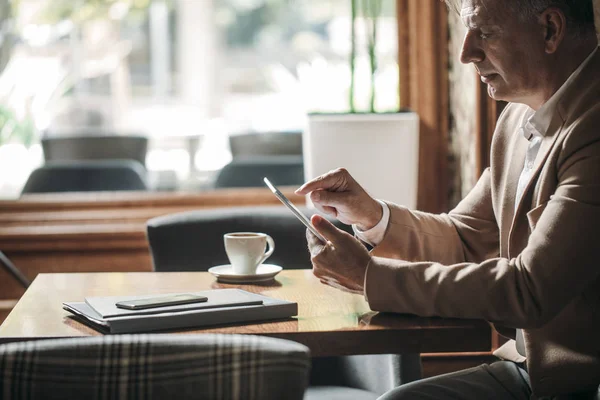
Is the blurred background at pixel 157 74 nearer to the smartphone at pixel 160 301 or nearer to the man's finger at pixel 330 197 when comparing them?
the man's finger at pixel 330 197

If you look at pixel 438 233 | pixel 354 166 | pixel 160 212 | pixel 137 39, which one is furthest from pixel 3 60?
pixel 438 233

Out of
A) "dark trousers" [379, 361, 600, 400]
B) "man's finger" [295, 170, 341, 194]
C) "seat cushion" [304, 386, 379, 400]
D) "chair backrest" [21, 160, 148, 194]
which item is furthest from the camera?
"chair backrest" [21, 160, 148, 194]

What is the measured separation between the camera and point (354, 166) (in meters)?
2.98

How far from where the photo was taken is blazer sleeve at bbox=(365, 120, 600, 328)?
1394mm

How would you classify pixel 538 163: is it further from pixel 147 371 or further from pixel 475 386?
pixel 147 371

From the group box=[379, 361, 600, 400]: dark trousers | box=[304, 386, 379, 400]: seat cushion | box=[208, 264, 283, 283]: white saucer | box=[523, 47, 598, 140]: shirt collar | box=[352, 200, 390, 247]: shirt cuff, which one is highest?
box=[523, 47, 598, 140]: shirt collar

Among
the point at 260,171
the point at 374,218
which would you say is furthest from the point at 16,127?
the point at 374,218

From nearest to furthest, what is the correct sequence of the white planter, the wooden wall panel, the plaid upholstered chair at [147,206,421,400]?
the plaid upholstered chair at [147,206,421,400]
the white planter
the wooden wall panel

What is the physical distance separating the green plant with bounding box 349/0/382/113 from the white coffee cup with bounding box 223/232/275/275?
1.66m

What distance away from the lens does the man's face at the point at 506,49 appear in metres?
1.60

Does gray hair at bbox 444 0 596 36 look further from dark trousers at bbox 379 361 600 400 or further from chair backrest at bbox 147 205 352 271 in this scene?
chair backrest at bbox 147 205 352 271

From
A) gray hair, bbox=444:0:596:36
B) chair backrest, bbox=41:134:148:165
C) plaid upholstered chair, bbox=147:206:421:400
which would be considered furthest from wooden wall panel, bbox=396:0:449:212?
gray hair, bbox=444:0:596:36

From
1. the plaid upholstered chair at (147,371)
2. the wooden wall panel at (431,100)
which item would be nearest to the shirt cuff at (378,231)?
the plaid upholstered chair at (147,371)

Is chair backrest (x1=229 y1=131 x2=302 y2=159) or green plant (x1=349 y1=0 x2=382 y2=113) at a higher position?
green plant (x1=349 y1=0 x2=382 y2=113)
